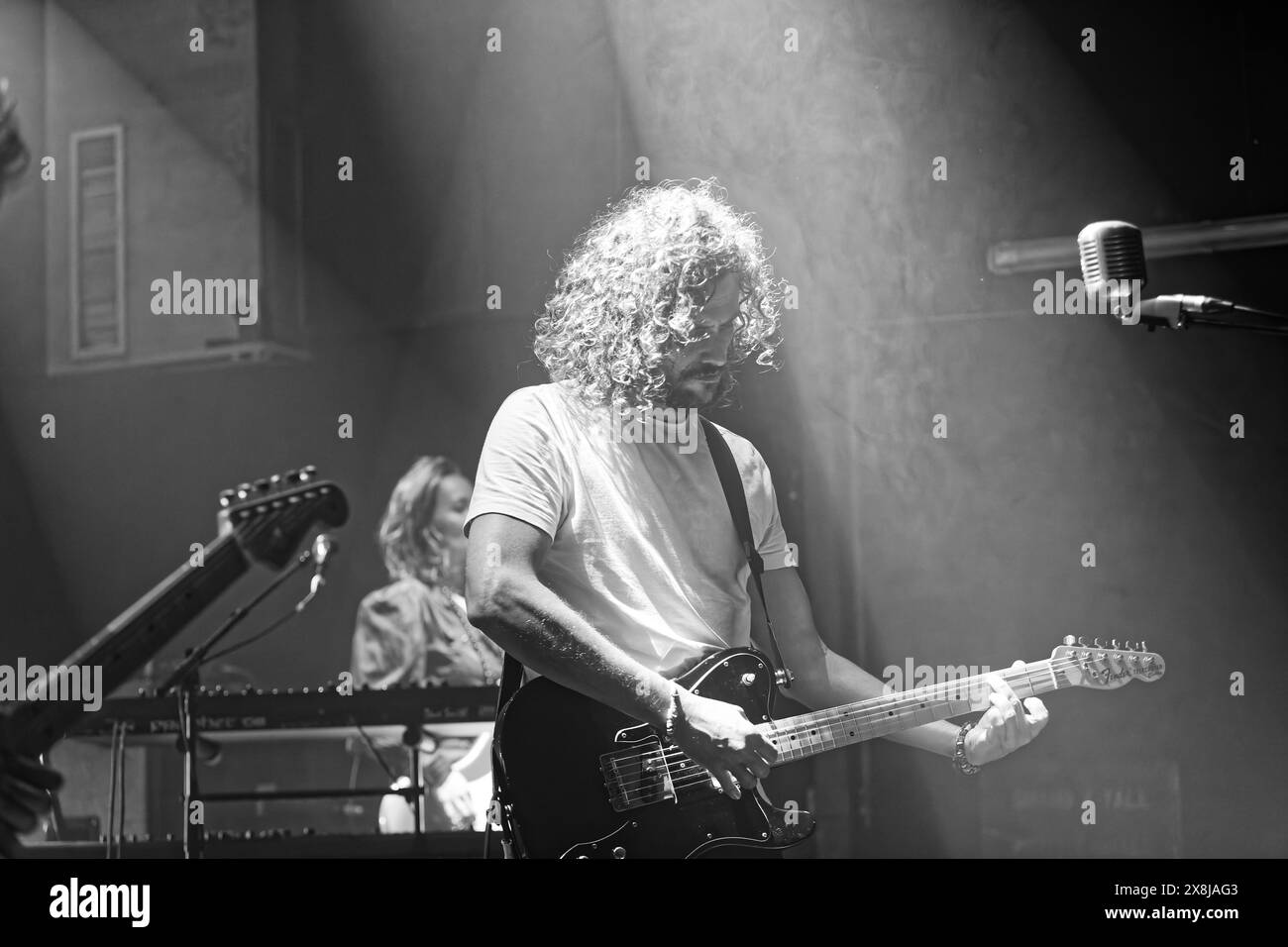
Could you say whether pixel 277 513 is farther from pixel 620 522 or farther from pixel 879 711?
pixel 879 711

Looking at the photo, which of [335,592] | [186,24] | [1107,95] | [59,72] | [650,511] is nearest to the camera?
[650,511]

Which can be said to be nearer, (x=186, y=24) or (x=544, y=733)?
(x=544, y=733)

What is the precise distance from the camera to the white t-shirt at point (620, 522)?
244 centimetres

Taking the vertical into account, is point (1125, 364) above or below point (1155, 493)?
above

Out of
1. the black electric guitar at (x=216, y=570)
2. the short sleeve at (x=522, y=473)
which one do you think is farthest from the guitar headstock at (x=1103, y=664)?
the black electric guitar at (x=216, y=570)

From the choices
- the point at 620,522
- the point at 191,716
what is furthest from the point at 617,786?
the point at 191,716

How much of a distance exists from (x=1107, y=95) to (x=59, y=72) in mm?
3916

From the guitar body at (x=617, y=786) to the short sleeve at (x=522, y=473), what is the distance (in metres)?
0.33

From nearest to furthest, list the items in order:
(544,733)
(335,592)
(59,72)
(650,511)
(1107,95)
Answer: (544,733) → (650,511) → (1107,95) → (59,72) → (335,592)

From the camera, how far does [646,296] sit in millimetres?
2787

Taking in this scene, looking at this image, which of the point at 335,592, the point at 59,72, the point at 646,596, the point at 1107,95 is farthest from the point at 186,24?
the point at 646,596

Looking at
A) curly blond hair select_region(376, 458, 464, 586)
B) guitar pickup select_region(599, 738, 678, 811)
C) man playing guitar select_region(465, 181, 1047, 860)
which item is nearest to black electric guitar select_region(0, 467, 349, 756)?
man playing guitar select_region(465, 181, 1047, 860)

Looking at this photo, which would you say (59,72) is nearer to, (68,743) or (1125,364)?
(68,743)

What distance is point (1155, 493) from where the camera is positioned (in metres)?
4.70
